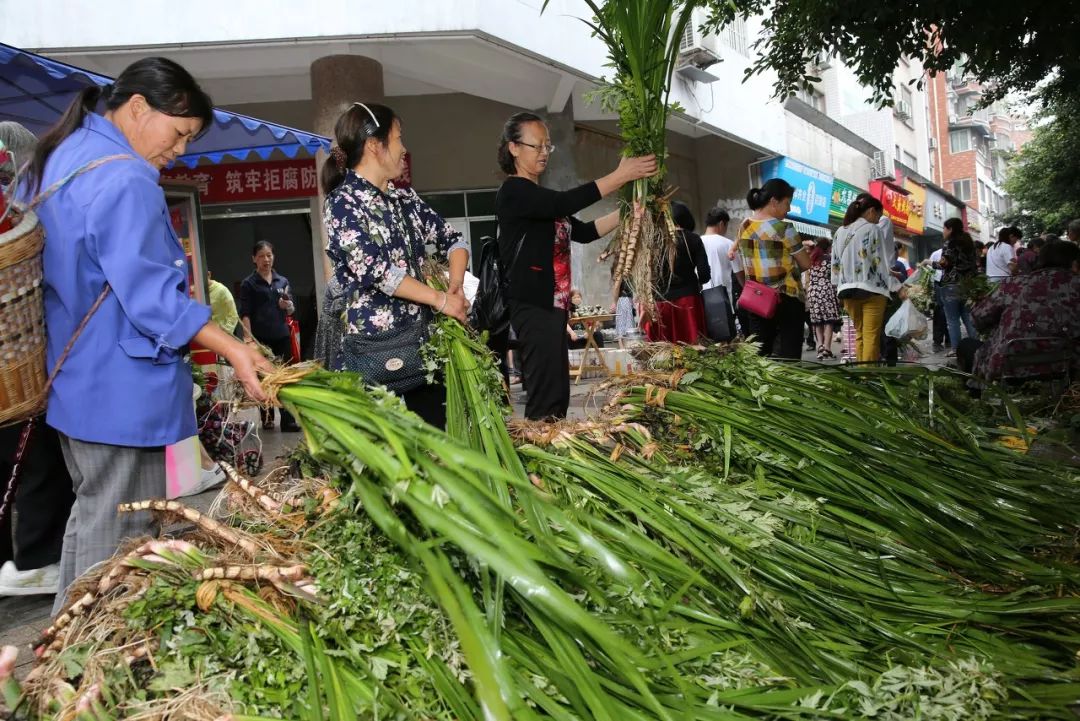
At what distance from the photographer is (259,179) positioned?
458 inches

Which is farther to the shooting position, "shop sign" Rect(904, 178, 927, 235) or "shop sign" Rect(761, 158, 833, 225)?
"shop sign" Rect(904, 178, 927, 235)

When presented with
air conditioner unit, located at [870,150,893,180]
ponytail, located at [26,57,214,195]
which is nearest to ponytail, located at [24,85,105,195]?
ponytail, located at [26,57,214,195]

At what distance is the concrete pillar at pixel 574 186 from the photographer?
11.9m

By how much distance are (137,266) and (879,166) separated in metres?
27.5

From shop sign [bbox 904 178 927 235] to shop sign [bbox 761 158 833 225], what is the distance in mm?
8808

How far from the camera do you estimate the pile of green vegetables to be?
136 cm

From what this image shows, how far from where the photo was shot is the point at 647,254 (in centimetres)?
369

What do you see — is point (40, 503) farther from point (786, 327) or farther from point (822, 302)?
point (822, 302)

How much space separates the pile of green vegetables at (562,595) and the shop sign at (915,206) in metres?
28.7

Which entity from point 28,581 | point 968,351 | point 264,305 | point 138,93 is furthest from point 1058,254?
point 264,305

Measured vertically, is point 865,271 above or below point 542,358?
above

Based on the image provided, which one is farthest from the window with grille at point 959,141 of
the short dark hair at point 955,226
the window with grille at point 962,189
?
the short dark hair at point 955,226

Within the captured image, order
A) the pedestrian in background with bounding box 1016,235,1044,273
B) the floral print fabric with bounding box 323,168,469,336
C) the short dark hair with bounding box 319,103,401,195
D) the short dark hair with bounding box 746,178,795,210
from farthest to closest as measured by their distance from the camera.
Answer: the short dark hair with bounding box 746,178,795,210 → the pedestrian in background with bounding box 1016,235,1044,273 → the short dark hair with bounding box 319,103,401,195 → the floral print fabric with bounding box 323,168,469,336

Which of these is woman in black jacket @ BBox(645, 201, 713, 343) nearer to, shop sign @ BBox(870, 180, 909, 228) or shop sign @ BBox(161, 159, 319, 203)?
shop sign @ BBox(161, 159, 319, 203)
